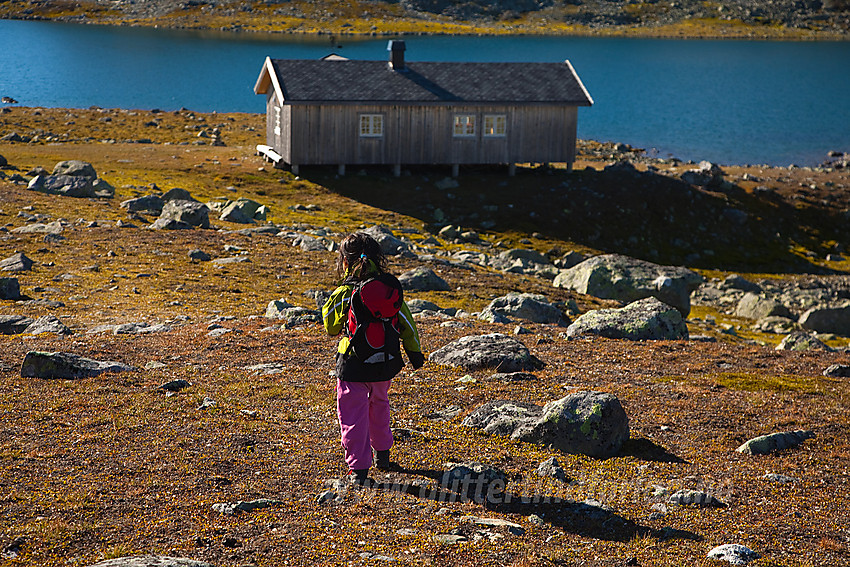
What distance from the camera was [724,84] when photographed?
100 meters

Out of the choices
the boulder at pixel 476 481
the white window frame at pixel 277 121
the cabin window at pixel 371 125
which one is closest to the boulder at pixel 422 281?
the boulder at pixel 476 481

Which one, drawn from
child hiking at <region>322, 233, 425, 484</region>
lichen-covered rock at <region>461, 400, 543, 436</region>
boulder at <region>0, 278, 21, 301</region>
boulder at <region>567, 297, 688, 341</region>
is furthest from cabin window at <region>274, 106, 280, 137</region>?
child hiking at <region>322, 233, 425, 484</region>

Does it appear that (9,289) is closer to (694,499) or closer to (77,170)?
(694,499)

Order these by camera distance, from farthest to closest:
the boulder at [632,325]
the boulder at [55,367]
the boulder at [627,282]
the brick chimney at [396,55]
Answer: the brick chimney at [396,55] → the boulder at [627,282] → the boulder at [632,325] → the boulder at [55,367]

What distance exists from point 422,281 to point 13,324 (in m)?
9.19

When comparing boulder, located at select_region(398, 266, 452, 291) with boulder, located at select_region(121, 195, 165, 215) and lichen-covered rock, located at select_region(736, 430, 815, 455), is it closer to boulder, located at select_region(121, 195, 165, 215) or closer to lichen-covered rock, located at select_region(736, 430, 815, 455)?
boulder, located at select_region(121, 195, 165, 215)

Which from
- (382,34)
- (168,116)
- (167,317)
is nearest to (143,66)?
(168,116)

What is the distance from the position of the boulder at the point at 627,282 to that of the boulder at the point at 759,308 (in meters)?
2.61

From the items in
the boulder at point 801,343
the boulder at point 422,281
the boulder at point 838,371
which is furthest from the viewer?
the boulder at point 422,281

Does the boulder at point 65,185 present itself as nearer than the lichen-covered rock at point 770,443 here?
No

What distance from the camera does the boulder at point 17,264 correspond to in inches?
725

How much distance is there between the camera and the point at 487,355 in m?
11.7

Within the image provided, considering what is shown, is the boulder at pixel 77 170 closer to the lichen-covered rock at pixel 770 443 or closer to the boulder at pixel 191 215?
the boulder at pixel 191 215

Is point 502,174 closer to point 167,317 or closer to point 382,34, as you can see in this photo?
point 167,317
